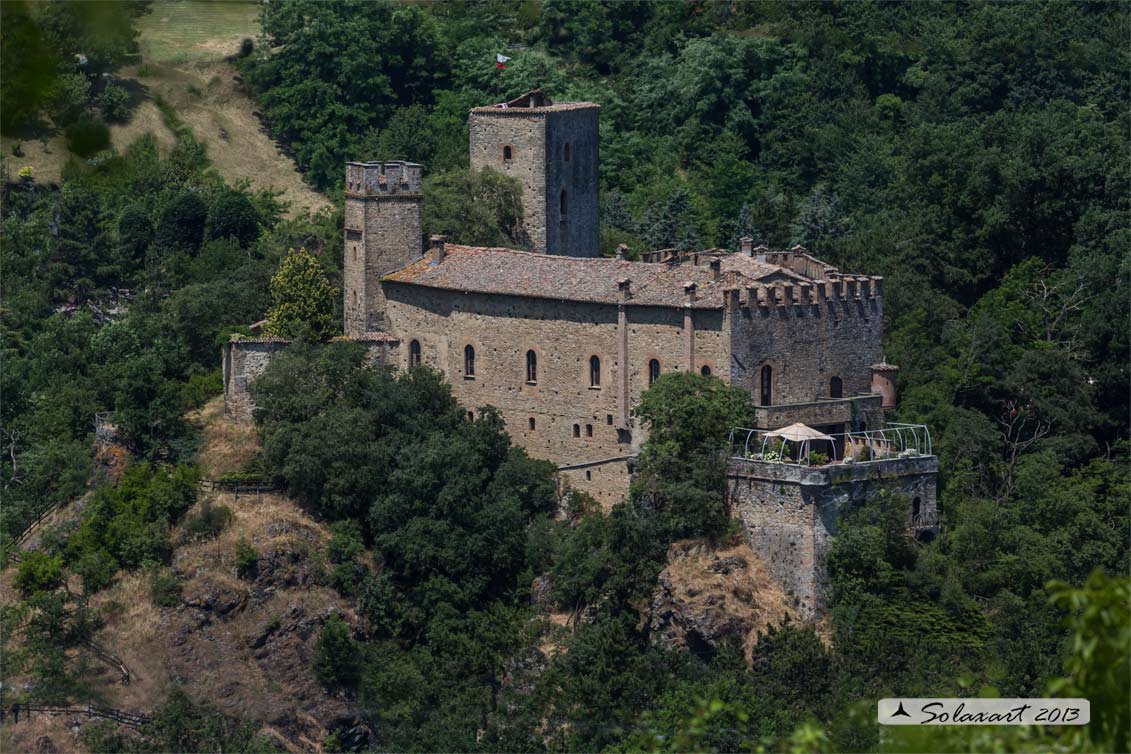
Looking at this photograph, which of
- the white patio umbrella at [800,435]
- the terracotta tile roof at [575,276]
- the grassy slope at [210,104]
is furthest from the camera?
the grassy slope at [210,104]

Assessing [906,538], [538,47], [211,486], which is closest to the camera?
[906,538]

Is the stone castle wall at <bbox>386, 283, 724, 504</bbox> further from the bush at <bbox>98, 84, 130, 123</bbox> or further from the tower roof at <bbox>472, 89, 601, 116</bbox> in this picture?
the bush at <bbox>98, 84, 130, 123</bbox>

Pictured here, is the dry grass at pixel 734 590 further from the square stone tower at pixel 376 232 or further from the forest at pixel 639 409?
the square stone tower at pixel 376 232

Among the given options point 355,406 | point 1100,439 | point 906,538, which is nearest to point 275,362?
point 355,406

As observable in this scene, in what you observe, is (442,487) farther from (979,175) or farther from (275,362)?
(979,175)

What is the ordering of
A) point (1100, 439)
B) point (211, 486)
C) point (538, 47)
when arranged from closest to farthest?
point (211, 486) < point (1100, 439) < point (538, 47)

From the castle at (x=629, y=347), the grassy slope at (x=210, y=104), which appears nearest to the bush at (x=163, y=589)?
the castle at (x=629, y=347)
